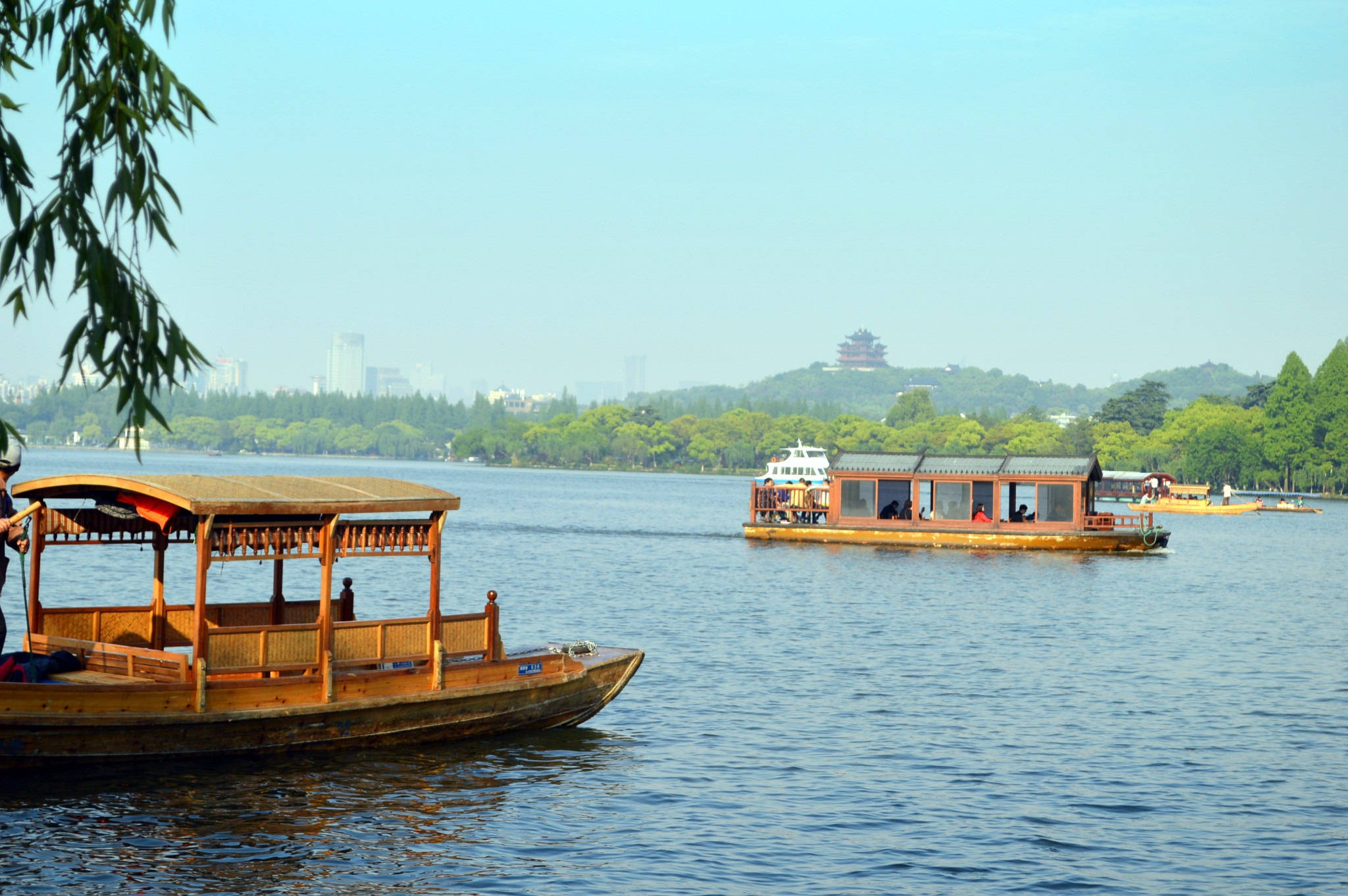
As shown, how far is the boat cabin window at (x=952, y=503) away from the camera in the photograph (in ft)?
206

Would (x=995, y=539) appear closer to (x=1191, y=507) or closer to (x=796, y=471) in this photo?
(x=796, y=471)

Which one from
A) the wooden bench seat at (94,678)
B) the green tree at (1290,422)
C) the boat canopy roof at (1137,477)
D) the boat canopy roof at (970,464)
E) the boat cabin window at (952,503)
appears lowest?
the wooden bench seat at (94,678)

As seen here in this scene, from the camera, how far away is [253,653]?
17328 millimetres

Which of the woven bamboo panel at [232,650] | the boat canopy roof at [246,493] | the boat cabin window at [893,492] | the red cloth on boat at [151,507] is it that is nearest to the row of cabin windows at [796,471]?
the boat cabin window at [893,492]

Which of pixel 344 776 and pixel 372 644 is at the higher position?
pixel 372 644

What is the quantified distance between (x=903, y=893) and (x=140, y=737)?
8.66m

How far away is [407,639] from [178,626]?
127 inches

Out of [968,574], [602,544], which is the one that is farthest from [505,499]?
[968,574]

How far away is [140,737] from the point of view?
16.4 meters

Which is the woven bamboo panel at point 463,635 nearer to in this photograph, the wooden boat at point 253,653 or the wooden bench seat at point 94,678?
the wooden boat at point 253,653

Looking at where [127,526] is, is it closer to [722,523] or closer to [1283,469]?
[722,523]

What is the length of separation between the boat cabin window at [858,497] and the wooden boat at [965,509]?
3 centimetres

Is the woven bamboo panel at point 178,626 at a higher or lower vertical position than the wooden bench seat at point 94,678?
higher

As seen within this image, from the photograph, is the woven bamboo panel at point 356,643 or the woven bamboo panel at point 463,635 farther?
the woven bamboo panel at point 463,635
